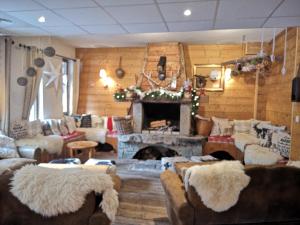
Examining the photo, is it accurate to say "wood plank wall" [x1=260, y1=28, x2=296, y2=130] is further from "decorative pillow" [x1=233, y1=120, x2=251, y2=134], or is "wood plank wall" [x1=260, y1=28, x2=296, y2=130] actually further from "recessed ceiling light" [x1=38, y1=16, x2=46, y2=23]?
"recessed ceiling light" [x1=38, y1=16, x2=46, y2=23]

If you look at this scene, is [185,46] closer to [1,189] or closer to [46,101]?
[46,101]

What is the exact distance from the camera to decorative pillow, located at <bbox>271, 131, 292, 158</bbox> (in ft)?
12.3

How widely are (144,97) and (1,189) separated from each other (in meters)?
4.21

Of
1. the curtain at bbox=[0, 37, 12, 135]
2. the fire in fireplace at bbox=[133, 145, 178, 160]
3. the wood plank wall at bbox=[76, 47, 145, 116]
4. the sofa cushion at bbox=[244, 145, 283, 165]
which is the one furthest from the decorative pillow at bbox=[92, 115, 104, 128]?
the sofa cushion at bbox=[244, 145, 283, 165]

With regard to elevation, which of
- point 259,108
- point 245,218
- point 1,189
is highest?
point 259,108

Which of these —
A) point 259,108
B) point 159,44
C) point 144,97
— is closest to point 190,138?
point 144,97

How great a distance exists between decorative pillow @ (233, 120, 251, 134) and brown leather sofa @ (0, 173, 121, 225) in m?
4.70

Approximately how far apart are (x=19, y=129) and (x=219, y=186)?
4.10 meters

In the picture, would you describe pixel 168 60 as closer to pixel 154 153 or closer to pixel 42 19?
pixel 154 153

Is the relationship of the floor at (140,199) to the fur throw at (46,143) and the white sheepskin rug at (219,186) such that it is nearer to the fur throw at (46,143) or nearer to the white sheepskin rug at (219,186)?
the white sheepskin rug at (219,186)

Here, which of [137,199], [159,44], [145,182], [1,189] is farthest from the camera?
[159,44]

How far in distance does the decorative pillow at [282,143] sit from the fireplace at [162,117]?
1795 millimetres

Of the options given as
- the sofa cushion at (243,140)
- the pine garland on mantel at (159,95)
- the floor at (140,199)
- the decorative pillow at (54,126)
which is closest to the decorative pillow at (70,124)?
the decorative pillow at (54,126)

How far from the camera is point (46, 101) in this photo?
5641 millimetres
